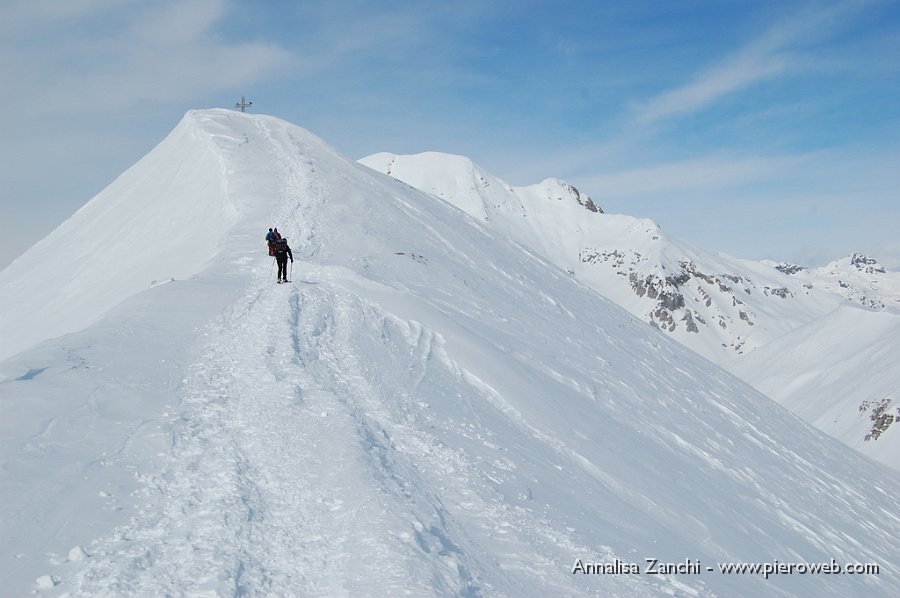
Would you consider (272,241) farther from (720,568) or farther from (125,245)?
A: (125,245)

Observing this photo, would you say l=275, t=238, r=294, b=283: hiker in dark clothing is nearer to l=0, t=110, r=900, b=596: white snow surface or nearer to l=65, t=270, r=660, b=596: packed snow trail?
l=0, t=110, r=900, b=596: white snow surface

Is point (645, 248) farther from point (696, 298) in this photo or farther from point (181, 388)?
point (181, 388)

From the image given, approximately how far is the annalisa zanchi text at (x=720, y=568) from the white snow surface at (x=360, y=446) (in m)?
0.15

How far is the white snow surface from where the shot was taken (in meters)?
6.52

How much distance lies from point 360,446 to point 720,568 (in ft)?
22.1

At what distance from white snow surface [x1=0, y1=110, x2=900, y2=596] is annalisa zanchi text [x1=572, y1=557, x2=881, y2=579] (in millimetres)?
152

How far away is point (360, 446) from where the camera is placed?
9.05m

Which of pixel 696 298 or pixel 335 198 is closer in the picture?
pixel 335 198

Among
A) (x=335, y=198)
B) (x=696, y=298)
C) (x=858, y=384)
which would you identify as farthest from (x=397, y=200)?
(x=696, y=298)

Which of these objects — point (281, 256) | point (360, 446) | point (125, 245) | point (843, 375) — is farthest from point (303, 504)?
point (843, 375)

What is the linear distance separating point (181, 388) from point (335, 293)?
7.39 meters

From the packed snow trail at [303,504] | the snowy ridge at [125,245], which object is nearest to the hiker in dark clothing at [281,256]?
the snowy ridge at [125,245]


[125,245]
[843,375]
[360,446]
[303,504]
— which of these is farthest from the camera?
[843,375]

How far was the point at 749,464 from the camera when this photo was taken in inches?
777
